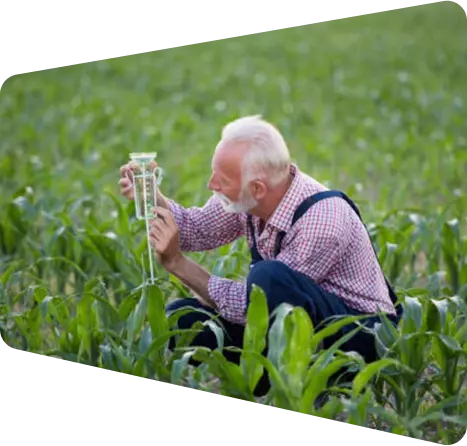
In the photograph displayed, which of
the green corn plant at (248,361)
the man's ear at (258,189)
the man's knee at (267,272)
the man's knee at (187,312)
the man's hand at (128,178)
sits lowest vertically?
the green corn plant at (248,361)

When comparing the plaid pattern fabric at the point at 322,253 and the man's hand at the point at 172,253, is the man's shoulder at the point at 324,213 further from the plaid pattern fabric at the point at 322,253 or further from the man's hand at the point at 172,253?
the man's hand at the point at 172,253

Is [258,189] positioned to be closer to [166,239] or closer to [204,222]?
[166,239]

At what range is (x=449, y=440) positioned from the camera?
428 cm

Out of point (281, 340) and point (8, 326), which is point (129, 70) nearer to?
point (8, 326)

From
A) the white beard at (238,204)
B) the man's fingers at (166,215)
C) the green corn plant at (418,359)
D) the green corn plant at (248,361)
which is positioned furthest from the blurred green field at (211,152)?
the white beard at (238,204)

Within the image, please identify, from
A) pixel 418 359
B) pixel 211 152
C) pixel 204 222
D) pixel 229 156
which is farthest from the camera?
pixel 211 152

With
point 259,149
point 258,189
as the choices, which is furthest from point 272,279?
point 259,149

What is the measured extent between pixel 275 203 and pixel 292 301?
0.31 meters

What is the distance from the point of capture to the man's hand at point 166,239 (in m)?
4.73

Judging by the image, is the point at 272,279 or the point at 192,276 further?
the point at 192,276

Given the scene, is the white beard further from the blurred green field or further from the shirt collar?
the blurred green field

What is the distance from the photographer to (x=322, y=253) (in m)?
4.67

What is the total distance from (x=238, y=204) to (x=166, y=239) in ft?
0.77

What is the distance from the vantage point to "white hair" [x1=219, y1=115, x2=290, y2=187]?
15.3ft
